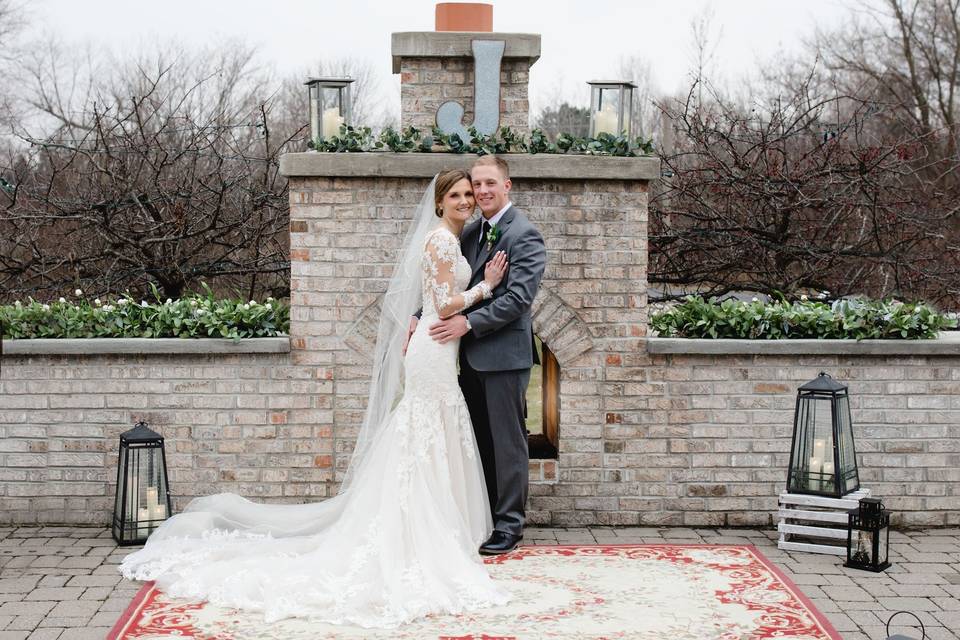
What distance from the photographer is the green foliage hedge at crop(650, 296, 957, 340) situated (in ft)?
19.7

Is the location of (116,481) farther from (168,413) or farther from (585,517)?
(585,517)

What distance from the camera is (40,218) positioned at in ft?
29.5

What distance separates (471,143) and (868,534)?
2.95m

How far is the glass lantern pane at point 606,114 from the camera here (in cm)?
600

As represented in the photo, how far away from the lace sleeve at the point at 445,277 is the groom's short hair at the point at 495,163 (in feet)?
1.34

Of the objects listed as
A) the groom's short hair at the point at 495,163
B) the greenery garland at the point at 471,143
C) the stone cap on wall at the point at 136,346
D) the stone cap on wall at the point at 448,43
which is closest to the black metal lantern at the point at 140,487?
the stone cap on wall at the point at 136,346

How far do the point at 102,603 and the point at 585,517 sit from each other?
2683 mm

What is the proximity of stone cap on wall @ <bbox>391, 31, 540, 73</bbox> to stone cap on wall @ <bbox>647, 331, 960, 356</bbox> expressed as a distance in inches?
74.1

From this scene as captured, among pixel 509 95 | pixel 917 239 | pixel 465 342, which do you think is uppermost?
pixel 509 95

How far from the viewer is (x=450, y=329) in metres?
5.34

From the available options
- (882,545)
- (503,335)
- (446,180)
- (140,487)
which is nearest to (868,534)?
(882,545)

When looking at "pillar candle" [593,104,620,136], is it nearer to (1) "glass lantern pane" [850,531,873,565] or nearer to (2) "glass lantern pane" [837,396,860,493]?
(2) "glass lantern pane" [837,396,860,493]

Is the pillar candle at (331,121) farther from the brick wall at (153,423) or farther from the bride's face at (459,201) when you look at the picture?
the brick wall at (153,423)

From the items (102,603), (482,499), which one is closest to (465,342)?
(482,499)
